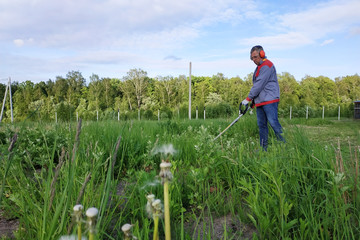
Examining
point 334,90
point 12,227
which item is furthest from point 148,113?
point 334,90

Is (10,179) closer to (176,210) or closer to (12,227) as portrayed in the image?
(12,227)

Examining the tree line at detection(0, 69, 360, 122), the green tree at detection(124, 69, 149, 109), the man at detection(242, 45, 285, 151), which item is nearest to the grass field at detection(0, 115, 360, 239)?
the man at detection(242, 45, 285, 151)

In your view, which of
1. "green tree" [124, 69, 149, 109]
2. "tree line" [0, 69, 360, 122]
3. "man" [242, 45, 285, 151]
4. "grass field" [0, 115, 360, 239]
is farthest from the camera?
"green tree" [124, 69, 149, 109]

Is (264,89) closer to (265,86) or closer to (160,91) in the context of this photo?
(265,86)

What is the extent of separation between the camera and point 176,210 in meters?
1.51

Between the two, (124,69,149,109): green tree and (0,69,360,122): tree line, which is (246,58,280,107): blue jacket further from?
(124,69,149,109): green tree

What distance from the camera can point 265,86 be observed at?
474cm

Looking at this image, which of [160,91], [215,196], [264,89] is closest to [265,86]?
[264,89]

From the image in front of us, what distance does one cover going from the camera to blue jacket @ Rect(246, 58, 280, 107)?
4664 mm

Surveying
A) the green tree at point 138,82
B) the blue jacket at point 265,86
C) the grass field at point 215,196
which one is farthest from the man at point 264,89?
the green tree at point 138,82

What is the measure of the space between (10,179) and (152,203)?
7.01 ft

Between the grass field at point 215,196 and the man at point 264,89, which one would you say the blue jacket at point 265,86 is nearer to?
the man at point 264,89

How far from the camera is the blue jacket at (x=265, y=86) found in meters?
4.66

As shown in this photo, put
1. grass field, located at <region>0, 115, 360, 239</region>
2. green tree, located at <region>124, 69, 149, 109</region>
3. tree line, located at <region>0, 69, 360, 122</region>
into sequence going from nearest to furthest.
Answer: grass field, located at <region>0, 115, 360, 239</region>
tree line, located at <region>0, 69, 360, 122</region>
green tree, located at <region>124, 69, 149, 109</region>
